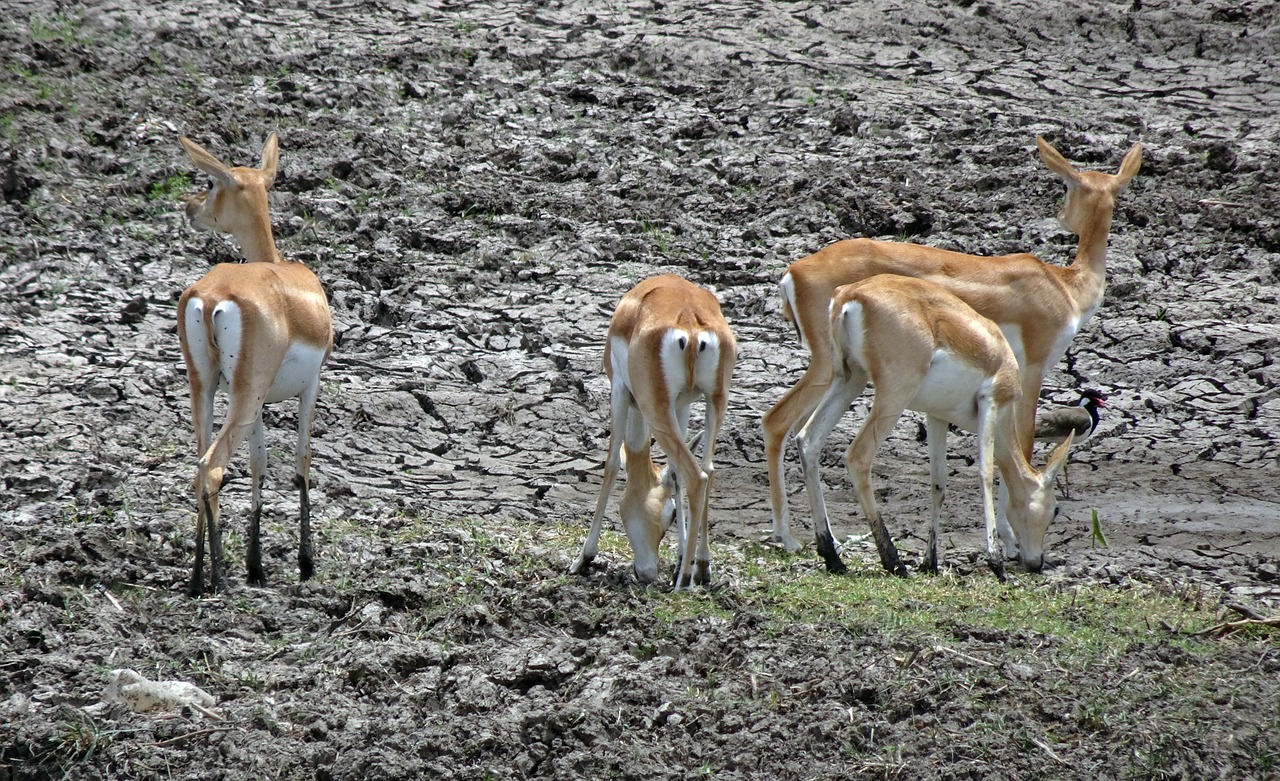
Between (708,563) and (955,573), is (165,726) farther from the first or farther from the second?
(955,573)

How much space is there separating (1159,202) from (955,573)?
6.32 m

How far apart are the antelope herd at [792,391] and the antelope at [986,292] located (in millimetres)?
14

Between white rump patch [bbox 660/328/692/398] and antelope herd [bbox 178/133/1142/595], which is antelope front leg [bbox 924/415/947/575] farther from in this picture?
white rump patch [bbox 660/328/692/398]

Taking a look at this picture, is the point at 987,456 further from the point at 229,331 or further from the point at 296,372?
the point at 229,331

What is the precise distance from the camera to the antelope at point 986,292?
8539 millimetres

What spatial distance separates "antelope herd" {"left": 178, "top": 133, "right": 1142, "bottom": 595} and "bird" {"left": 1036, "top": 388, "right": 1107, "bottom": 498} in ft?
1.45

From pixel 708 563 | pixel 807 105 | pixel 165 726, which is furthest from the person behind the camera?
pixel 807 105

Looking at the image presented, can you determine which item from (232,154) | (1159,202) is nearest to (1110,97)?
(1159,202)

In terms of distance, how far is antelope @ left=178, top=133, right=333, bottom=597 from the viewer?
6316 millimetres

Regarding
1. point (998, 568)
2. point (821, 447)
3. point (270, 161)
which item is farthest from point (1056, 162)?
point (270, 161)

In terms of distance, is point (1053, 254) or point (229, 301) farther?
point (1053, 254)

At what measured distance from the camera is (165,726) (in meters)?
5.02

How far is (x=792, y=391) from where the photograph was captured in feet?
28.1

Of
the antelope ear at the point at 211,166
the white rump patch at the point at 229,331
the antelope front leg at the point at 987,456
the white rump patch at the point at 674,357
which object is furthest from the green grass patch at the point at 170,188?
the antelope front leg at the point at 987,456
